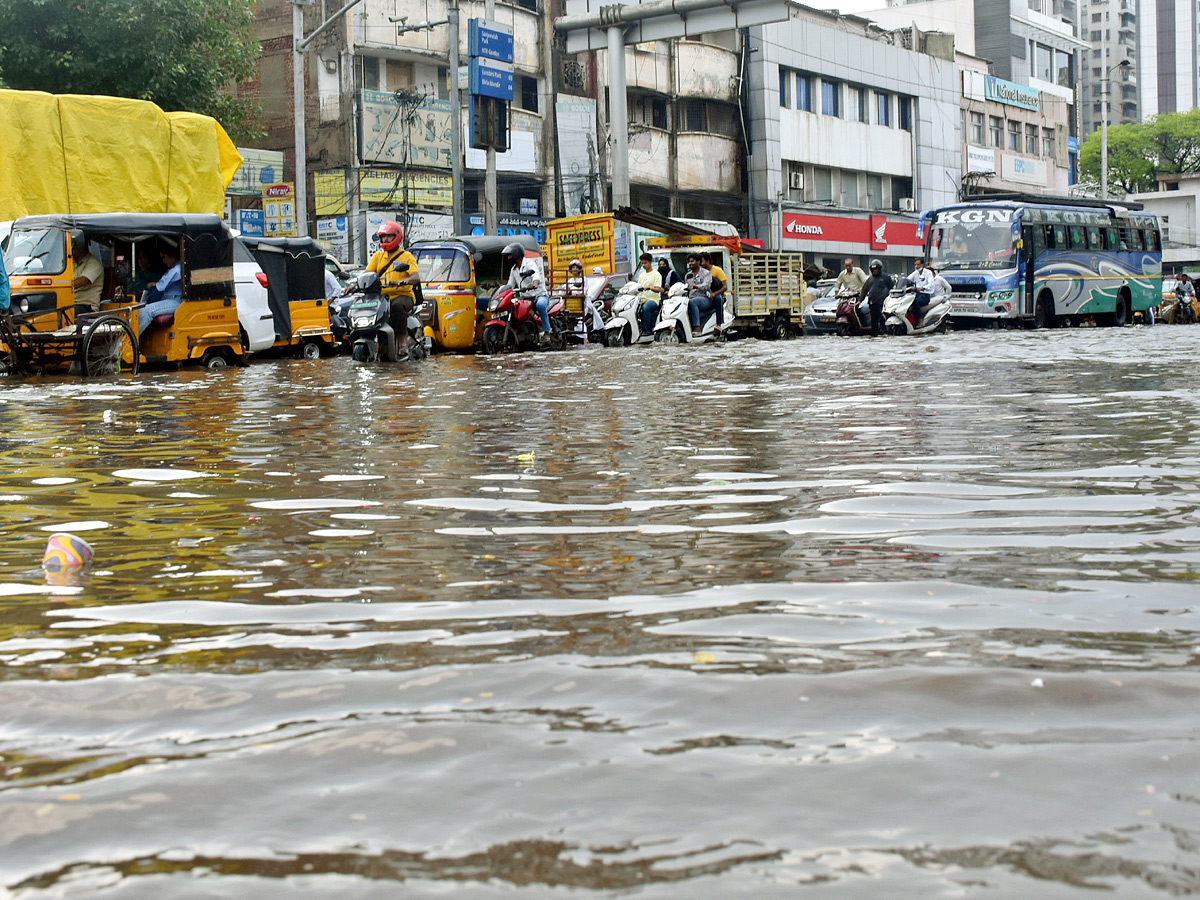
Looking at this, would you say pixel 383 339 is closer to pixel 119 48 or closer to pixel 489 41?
pixel 119 48

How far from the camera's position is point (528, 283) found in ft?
75.1

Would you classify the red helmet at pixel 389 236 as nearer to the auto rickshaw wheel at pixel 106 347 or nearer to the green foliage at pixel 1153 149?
the auto rickshaw wheel at pixel 106 347

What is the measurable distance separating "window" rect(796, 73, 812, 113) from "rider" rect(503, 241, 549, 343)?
30.0 metres

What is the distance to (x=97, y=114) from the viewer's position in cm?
1916

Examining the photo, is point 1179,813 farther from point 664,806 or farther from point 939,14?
point 939,14

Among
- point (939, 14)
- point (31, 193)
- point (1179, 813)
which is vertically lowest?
point (1179, 813)

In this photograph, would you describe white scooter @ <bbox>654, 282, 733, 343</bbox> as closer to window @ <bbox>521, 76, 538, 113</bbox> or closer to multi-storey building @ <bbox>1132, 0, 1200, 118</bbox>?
window @ <bbox>521, 76, 538, 113</bbox>

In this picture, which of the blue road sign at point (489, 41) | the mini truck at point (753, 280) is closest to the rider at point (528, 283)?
the mini truck at point (753, 280)

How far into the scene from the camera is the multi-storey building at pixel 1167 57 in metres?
132

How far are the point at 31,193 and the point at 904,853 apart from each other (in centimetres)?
1860

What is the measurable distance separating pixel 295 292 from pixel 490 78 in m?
10.9

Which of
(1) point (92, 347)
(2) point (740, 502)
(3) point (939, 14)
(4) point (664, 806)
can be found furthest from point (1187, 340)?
(3) point (939, 14)

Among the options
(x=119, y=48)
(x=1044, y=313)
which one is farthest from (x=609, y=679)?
(x=1044, y=313)

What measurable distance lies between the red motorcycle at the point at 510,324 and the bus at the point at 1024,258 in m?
11.8
